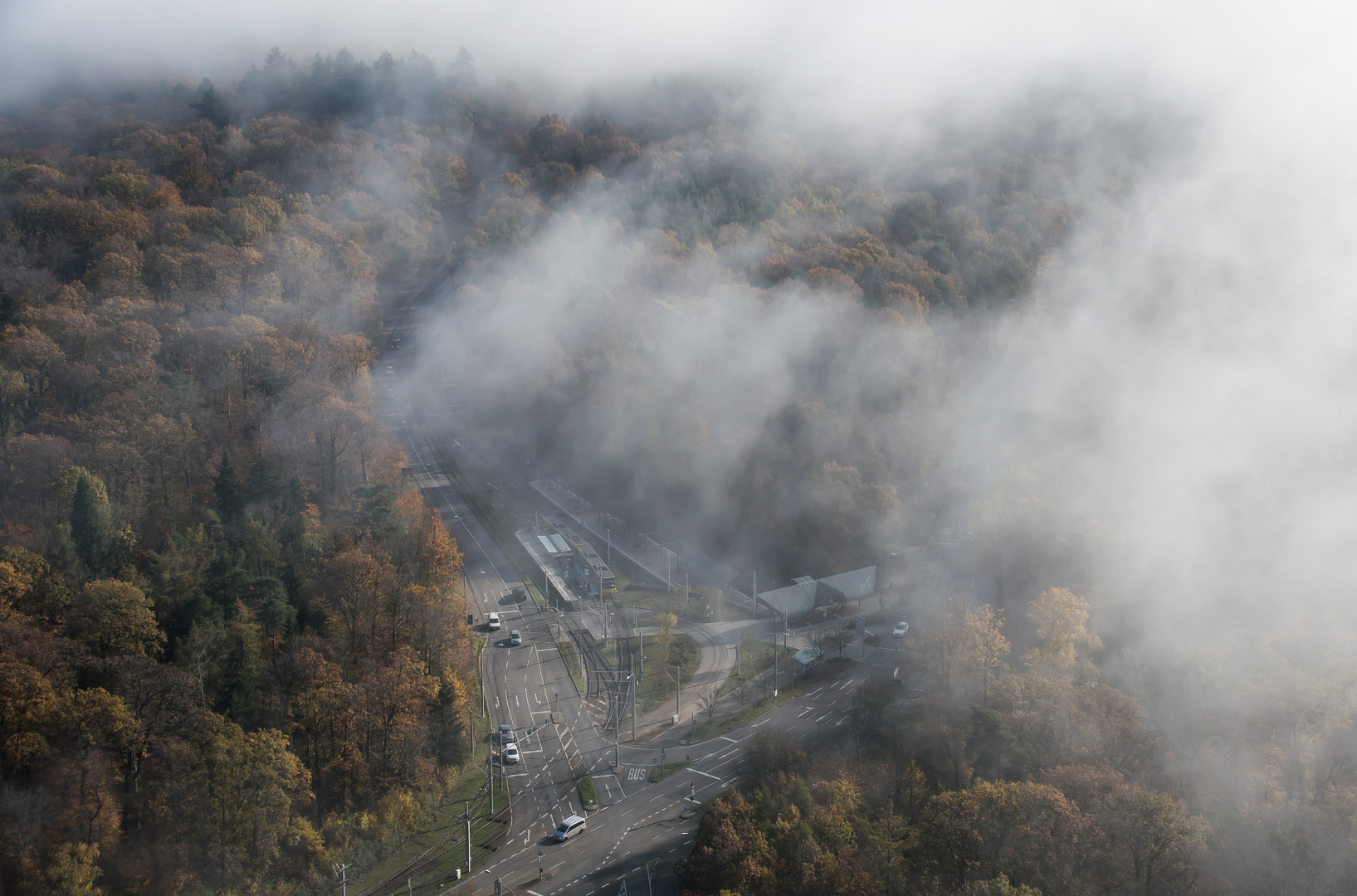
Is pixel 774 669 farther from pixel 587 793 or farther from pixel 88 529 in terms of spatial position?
pixel 88 529

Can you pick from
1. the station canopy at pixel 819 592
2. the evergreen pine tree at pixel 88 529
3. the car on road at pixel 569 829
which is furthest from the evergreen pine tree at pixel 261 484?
the station canopy at pixel 819 592

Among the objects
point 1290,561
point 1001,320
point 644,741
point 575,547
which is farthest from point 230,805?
point 1001,320

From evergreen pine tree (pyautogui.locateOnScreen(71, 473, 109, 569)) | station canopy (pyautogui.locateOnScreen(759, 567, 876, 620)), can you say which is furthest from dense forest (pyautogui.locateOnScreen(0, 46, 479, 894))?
station canopy (pyautogui.locateOnScreen(759, 567, 876, 620))

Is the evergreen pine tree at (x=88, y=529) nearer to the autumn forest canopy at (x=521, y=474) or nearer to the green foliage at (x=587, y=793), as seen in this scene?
the autumn forest canopy at (x=521, y=474)

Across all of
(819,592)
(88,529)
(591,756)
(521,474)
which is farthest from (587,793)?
(521,474)

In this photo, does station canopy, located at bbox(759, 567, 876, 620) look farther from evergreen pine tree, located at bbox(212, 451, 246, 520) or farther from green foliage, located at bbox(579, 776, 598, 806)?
evergreen pine tree, located at bbox(212, 451, 246, 520)

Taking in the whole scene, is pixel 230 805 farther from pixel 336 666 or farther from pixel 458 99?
pixel 458 99
